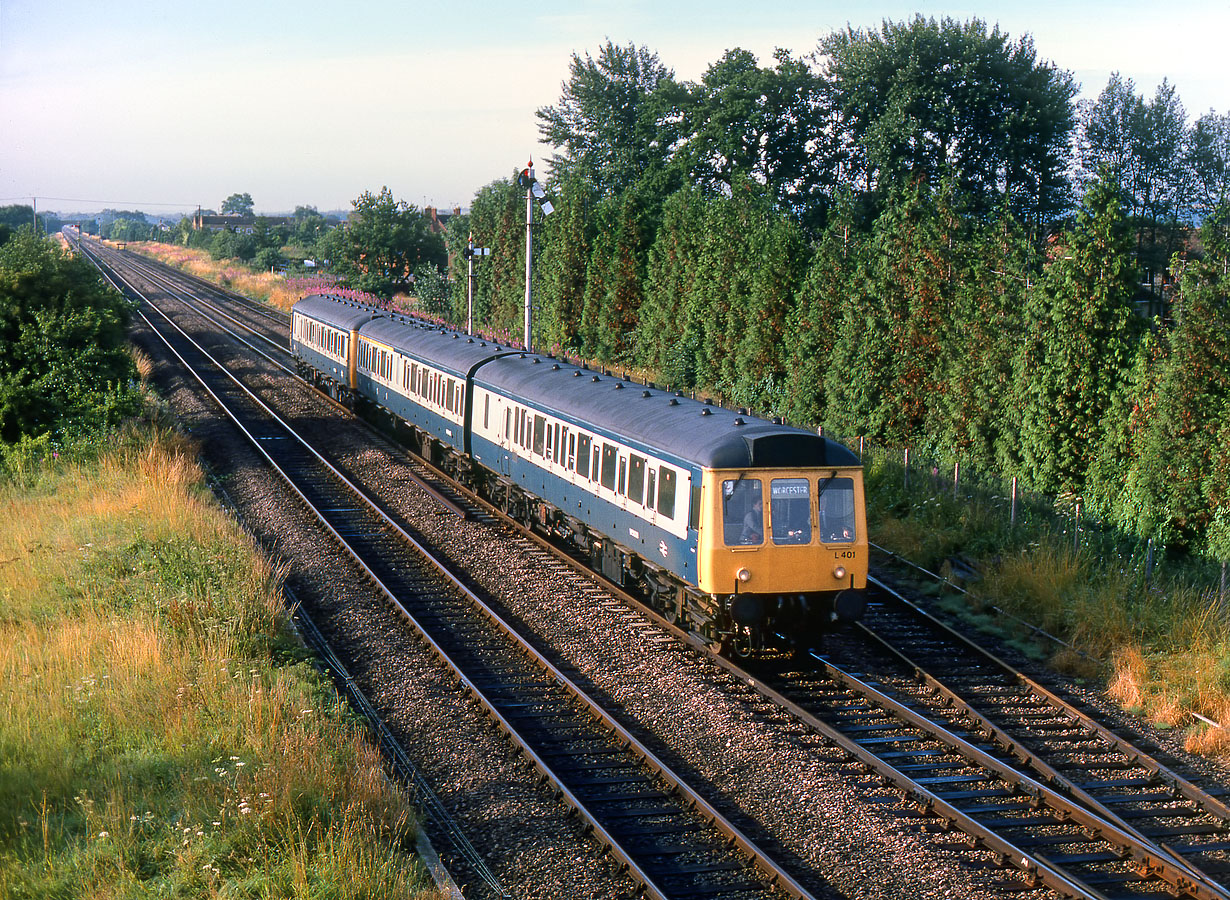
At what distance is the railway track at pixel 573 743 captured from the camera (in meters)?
8.95

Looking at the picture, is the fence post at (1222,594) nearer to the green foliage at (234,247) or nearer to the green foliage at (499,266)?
the green foliage at (499,266)

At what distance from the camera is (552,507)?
18609 millimetres

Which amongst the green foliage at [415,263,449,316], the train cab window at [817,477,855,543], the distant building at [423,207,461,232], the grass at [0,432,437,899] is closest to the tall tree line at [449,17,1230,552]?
the green foliage at [415,263,449,316]

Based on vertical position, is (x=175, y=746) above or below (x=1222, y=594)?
below

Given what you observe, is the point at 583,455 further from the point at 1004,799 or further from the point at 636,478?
the point at 1004,799

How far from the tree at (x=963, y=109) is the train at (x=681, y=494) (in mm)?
24284

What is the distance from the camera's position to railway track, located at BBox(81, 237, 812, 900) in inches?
352

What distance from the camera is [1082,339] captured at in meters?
18.3

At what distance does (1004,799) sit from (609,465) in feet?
24.2

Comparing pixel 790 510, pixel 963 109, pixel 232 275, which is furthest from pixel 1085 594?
pixel 232 275

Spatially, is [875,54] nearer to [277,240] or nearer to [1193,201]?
[1193,201]

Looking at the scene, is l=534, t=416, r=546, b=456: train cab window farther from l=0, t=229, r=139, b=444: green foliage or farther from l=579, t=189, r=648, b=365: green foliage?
l=579, t=189, r=648, b=365: green foliage

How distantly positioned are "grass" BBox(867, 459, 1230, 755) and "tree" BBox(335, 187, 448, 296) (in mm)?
50886

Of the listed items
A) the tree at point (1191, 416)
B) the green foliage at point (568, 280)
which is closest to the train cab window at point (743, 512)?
the tree at point (1191, 416)
